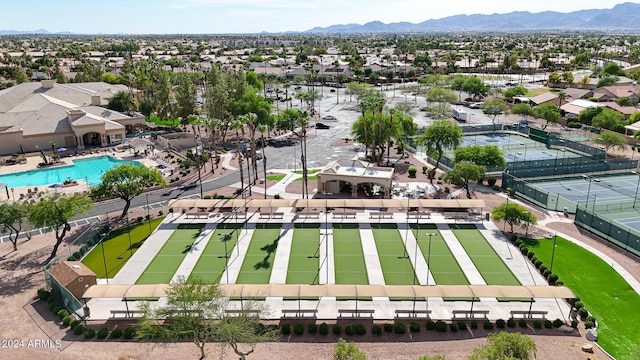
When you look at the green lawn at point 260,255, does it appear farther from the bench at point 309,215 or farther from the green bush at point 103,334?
the green bush at point 103,334

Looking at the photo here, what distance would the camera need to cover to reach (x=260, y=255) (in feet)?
135

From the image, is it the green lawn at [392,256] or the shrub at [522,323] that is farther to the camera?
the green lawn at [392,256]

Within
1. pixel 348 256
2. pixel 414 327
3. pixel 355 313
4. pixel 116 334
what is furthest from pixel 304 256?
pixel 116 334

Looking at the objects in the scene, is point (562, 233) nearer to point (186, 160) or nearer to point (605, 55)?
point (186, 160)

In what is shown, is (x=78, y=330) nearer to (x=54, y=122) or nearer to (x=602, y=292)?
(x=602, y=292)

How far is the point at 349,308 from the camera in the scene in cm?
3303

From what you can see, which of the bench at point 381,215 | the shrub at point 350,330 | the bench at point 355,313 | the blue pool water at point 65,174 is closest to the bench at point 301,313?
the bench at point 355,313

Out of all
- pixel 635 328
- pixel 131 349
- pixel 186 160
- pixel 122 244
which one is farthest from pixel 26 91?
pixel 635 328

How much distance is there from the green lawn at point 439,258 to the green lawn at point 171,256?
73.0 feet

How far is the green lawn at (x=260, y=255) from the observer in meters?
37.2

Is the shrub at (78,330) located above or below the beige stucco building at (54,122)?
below

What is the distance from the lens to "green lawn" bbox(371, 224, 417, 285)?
37.3 m

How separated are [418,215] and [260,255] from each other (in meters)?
18.7

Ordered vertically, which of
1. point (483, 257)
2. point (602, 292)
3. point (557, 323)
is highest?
point (557, 323)
